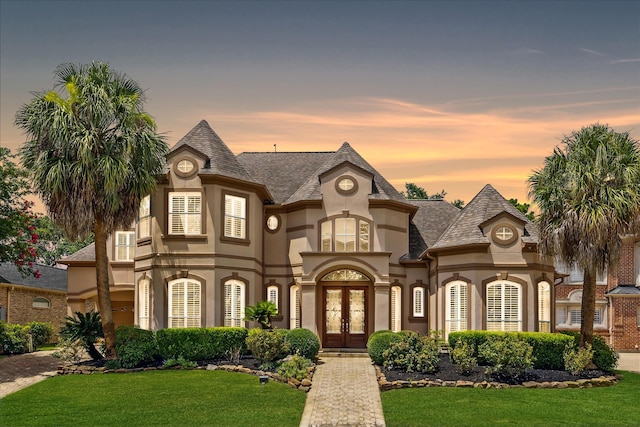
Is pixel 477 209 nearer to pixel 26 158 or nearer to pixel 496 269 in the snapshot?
pixel 496 269

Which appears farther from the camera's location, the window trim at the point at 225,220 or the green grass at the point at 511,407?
the window trim at the point at 225,220

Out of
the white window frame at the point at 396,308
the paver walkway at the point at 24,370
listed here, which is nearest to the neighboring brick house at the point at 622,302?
the white window frame at the point at 396,308

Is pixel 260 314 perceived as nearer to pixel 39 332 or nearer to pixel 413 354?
pixel 413 354

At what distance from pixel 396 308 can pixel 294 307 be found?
4.36 meters

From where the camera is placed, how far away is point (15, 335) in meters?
31.0

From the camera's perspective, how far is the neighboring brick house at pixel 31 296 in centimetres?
3722

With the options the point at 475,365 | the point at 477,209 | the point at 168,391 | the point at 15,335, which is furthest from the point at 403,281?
the point at 15,335

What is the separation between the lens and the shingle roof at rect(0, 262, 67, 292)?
3831 centimetres

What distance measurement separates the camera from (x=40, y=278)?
41.6 m

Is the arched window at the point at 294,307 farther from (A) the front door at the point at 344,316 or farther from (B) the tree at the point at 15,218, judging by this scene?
(B) the tree at the point at 15,218

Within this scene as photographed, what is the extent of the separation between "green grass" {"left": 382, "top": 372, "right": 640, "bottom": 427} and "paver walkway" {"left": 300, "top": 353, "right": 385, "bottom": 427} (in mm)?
437

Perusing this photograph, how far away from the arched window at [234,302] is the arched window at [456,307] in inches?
313

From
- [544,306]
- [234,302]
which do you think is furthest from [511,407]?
[234,302]

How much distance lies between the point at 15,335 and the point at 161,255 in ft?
25.5
